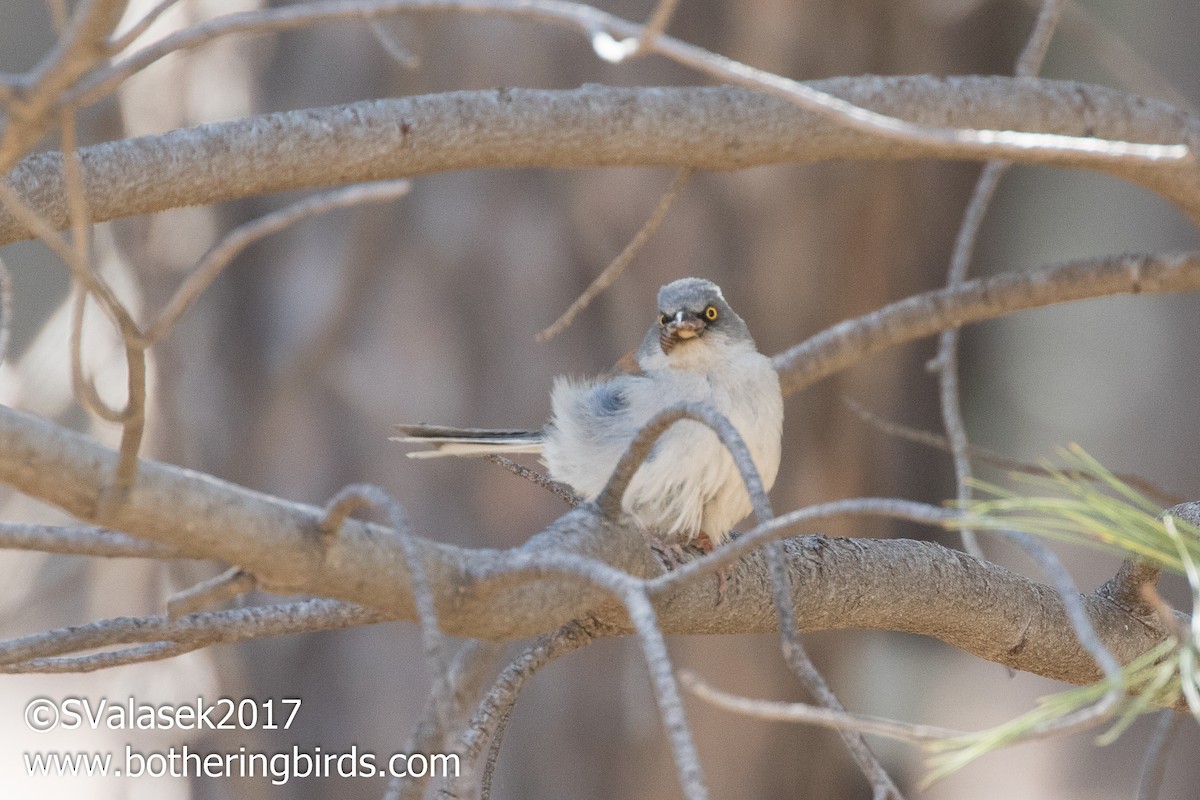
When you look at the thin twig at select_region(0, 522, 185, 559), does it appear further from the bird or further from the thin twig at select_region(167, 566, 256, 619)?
the bird

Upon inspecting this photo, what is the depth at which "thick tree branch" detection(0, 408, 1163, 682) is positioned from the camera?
135 cm

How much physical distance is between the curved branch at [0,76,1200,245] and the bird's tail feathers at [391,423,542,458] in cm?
76

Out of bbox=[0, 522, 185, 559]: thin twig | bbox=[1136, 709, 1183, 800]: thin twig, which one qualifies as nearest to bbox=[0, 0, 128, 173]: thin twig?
bbox=[0, 522, 185, 559]: thin twig

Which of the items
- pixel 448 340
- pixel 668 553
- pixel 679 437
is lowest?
pixel 668 553

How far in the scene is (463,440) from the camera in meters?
3.02

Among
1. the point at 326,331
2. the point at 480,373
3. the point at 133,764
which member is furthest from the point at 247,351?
the point at 133,764

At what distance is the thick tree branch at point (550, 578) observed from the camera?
4.43ft

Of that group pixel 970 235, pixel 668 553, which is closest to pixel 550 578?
pixel 668 553

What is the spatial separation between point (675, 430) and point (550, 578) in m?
1.23

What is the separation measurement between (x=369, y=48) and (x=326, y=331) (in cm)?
112

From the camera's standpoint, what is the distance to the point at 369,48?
15.8 feet

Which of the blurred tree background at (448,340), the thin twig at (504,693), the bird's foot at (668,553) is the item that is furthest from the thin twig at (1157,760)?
the blurred tree background at (448,340)

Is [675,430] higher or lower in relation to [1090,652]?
higher

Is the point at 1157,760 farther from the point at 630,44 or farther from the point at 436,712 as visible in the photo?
the point at 630,44
